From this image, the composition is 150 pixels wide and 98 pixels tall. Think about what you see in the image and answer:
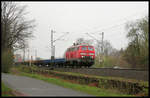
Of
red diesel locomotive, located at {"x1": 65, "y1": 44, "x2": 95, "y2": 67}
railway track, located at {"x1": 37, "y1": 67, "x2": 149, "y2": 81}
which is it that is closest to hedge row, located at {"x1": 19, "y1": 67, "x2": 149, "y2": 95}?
railway track, located at {"x1": 37, "y1": 67, "x2": 149, "y2": 81}

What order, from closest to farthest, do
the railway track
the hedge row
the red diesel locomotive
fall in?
the hedge row → the railway track → the red diesel locomotive

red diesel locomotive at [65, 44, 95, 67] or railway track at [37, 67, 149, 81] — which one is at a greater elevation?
red diesel locomotive at [65, 44, 95, 67]

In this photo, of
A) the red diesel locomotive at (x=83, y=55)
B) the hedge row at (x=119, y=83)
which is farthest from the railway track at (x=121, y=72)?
the red diesel locomotive at (x=83, y=55)

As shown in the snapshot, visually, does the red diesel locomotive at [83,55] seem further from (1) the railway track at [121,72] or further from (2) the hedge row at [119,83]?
(2) the hedge row at [119,83]

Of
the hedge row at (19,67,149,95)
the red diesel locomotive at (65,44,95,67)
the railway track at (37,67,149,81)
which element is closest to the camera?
the hedge row at (19,67,149,95)

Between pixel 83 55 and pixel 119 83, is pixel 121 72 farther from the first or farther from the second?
pixel 83 55

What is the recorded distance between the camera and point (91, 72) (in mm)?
28500

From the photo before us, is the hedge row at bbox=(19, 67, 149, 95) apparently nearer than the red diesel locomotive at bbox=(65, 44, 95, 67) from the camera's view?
Yes

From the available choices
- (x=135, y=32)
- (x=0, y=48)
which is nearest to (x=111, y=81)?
(x=0, y=48)

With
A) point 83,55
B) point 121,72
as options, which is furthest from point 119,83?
point 83,55

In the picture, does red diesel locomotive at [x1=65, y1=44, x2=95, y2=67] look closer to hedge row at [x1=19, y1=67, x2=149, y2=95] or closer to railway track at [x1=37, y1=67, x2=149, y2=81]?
railway track at [x1=37, y1=67, x2=149, y2=81]

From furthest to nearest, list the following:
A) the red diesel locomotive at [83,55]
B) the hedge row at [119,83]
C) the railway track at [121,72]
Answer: the red diesel locomotive at [83,55], the railway track at [121,72], the hedge row at [119,83]

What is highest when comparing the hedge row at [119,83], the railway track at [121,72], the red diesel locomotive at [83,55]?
the red diesel locomotive at [83,55]

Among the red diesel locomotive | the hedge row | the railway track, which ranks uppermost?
the red diesel locomotive
